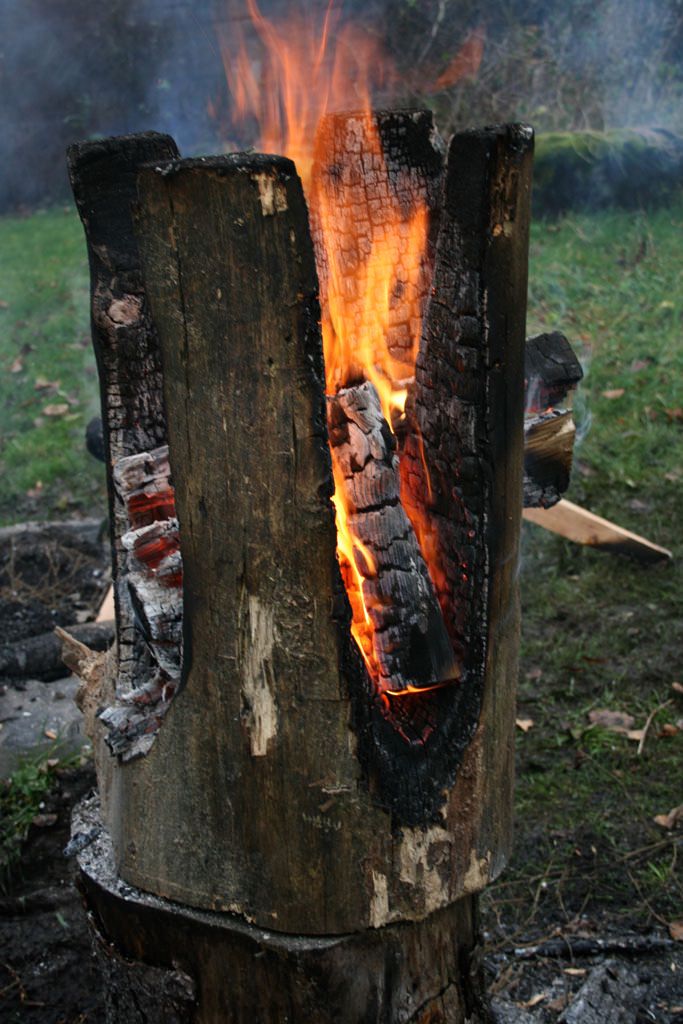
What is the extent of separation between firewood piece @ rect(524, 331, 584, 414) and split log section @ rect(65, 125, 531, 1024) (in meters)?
0.58

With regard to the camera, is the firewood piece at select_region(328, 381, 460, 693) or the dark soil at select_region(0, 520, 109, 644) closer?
the firewood piece at select_region(328, 381, 460, 693)

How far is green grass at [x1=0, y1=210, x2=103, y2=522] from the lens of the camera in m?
6.45

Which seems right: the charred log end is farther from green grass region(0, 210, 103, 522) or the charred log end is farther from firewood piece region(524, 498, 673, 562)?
green grass region(0, 210, 103, 522)

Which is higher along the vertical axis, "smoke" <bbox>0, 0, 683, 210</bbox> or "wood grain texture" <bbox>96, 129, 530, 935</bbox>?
"smoke" <bbox>0, 0, 683, 210</bbox>

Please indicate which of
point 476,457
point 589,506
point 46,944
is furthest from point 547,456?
point 589,506

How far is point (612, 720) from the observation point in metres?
4.30

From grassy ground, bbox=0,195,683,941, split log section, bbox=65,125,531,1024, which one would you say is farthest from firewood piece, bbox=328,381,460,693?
grassy ground, bbox=0,195,683,941

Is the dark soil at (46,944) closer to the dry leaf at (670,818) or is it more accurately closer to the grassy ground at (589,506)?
the grassy ground at (589,506)

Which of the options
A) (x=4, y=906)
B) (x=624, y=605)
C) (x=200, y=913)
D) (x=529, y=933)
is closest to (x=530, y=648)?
(x=624, y=605)

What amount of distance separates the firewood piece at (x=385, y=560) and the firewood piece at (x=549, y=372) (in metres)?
0.73

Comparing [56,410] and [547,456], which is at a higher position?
[547,456]

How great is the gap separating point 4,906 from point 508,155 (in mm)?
2888

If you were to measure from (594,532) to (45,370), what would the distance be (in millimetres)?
4631

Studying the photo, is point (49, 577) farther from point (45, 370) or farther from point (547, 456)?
point (547, 456)
